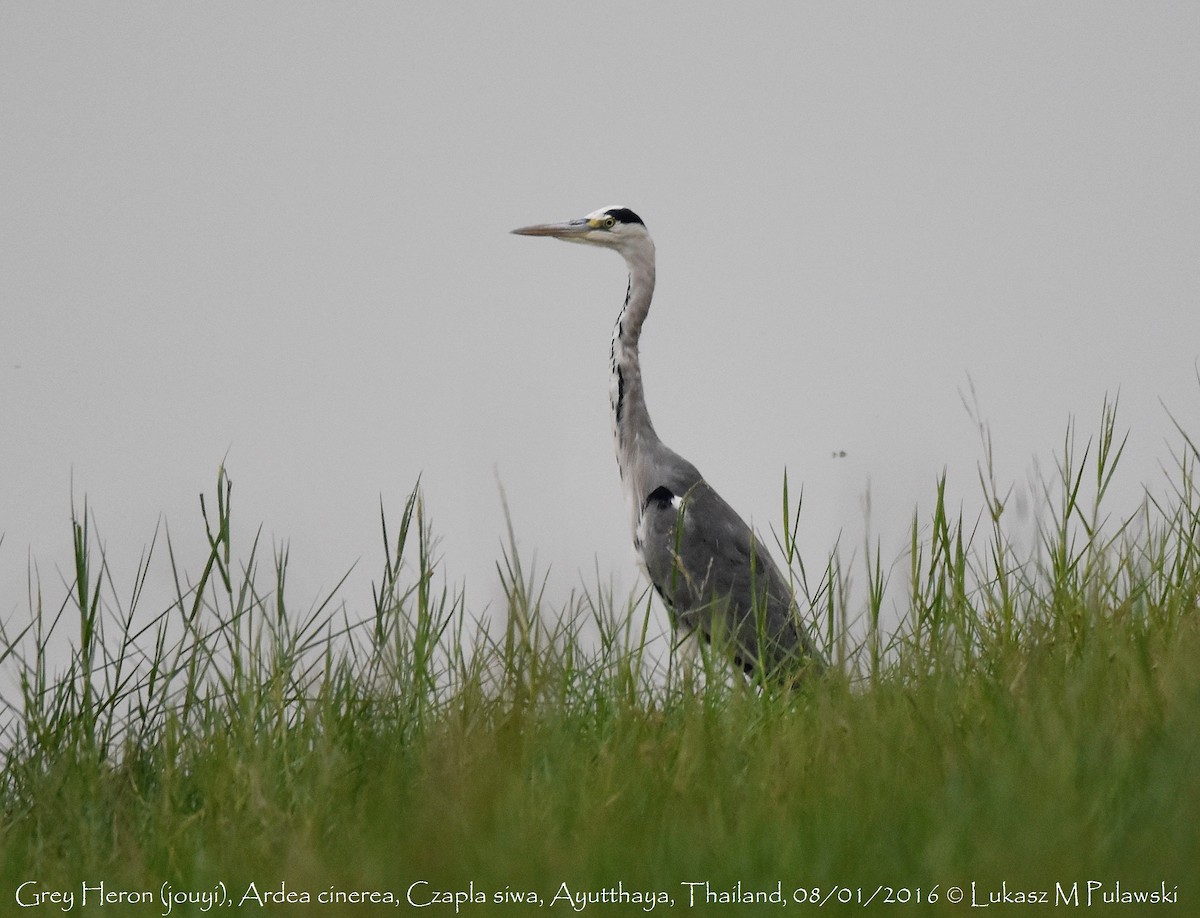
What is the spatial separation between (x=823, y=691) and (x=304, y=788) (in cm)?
102

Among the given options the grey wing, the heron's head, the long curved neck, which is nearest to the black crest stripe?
the heron's head

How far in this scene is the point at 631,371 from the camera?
6055mm

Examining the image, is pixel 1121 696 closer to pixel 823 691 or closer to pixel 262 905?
pixel 823 691

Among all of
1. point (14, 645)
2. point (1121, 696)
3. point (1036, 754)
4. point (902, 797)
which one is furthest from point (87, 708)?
point (1121, 696)

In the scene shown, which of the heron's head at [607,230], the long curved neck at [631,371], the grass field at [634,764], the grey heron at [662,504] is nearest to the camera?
the grass field at [634,764]

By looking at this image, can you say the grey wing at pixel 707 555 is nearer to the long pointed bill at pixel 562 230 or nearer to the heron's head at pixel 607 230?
the heron's head at pixel 607 230

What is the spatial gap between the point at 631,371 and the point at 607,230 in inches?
30.3

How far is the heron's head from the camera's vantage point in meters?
6.31

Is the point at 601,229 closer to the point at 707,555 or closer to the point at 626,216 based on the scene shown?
the point at 626,216

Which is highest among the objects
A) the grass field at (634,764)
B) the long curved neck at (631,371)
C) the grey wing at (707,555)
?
the long curved neck at (631,371)

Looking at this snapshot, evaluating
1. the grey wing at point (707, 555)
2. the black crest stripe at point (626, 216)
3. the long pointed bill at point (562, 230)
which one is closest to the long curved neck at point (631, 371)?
the black crest stripe at point (626, 216)

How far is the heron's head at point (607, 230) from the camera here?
631cm

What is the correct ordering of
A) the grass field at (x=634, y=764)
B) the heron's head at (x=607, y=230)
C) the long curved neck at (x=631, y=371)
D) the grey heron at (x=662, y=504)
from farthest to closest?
1. the heron's head at (x=607, y=230)
2. the long curved neck at (x=631, y=371)
3. the grey heron at (x=662, y=504)
4. the grass field at (x=634, y=764)

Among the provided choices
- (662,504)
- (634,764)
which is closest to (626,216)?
(662,504)
